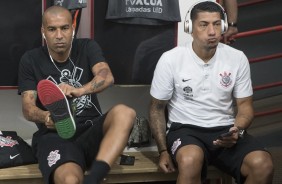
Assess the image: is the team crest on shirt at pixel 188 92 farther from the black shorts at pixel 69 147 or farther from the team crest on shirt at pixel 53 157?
the team crest on shirt at pixel 53 157

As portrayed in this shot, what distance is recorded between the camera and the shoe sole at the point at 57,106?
2492 mm

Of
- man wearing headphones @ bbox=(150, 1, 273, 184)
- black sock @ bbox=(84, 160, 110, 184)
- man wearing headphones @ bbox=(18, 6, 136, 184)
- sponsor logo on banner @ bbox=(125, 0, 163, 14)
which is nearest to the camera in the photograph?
black sock @ bbox=(84, 160, 110, 184)

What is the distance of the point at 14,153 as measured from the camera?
2.84 meters

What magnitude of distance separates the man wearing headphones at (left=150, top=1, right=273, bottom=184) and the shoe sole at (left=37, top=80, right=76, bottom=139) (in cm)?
57

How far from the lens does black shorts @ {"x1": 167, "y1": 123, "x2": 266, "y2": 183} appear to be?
2.71 m

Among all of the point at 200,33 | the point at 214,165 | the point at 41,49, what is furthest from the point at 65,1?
the point at 214,165

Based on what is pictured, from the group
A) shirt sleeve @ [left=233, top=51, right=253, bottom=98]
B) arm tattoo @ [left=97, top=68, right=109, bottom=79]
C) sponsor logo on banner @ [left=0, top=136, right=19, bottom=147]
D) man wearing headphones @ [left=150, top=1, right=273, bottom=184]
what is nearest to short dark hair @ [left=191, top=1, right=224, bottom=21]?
man wearing headphones @ [left=150, top=1, right=273, bottom=184]

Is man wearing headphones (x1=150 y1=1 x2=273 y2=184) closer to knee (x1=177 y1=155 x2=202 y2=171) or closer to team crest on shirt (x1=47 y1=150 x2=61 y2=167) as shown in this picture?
knee (x1=177 y1=155 x2=202 y2=171)

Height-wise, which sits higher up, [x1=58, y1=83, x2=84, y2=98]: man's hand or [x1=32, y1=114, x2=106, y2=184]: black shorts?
[x1=58, y1=83, x2=84, y2=98]: man's hand

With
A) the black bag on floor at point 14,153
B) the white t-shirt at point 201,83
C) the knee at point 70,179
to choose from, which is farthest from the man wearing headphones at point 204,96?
the black bag on floor at point 14,153

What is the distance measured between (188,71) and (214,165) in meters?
0.54

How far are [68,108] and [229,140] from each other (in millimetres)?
848

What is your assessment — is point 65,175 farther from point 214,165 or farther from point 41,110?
point 214,165

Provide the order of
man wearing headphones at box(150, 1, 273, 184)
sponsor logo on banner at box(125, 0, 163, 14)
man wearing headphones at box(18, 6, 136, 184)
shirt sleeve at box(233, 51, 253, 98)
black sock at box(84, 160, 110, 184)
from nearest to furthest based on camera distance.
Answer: black sock at box(84, 160, 110, 184) < man wearing headphones at box(18, 6, 136, 184) < man wearing headphones at box(150, 1, 273, 184) < shirt sleeve at box(233, 51, 253, 98) < sponsor logo on banner at box(125, 0, 163, 14)
